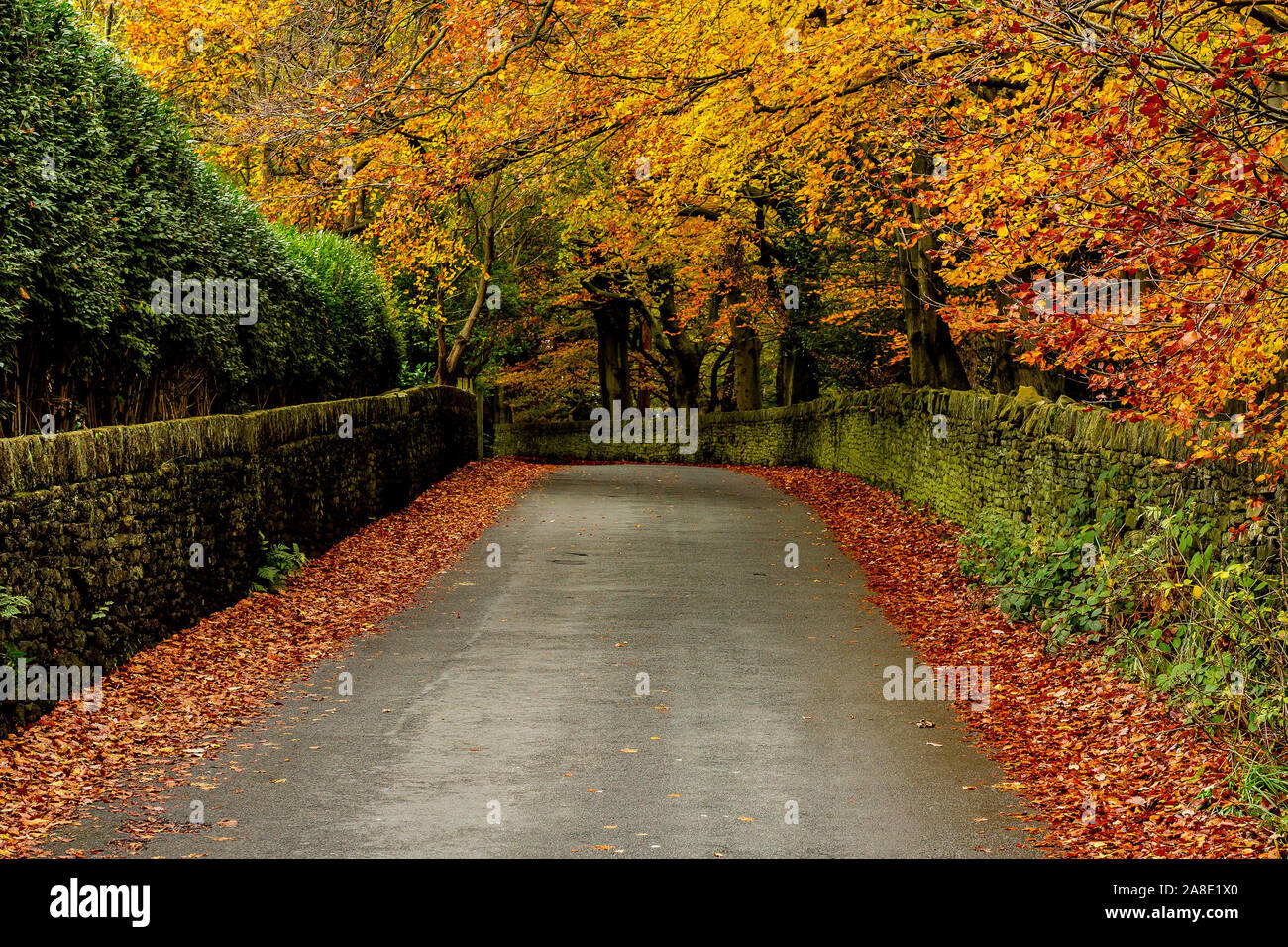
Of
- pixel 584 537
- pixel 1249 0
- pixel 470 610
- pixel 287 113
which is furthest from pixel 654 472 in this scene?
pixel 1249 0

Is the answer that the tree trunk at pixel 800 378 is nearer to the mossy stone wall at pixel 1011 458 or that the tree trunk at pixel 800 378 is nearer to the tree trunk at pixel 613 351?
the mossy stone wall at pixel 1011 458

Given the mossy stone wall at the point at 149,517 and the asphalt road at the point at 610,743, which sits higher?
the mossy stone wall at the point at 149,517

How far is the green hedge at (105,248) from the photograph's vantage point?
9.00 meters

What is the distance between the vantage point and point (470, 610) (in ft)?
42.6

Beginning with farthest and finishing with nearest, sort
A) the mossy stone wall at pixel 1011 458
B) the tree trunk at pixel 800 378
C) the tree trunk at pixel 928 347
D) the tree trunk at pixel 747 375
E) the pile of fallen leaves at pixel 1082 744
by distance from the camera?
the tree trunk at pixel 747 375, the tree trunk at pixel 800 378, the tree trunk at pixel 928 347, the mossy stone wall at pixel 1011 458, the pile of fallen leaves at pixel 1082 744

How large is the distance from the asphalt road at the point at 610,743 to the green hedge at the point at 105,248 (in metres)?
3.42

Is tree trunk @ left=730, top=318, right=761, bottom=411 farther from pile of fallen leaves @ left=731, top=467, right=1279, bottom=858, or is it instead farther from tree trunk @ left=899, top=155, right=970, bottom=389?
pile of fallen leaves @ left=731, top=467, right=1279, bottom=858

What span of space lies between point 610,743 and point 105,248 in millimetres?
6053

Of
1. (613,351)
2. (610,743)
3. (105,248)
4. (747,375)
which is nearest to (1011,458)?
(610,743)

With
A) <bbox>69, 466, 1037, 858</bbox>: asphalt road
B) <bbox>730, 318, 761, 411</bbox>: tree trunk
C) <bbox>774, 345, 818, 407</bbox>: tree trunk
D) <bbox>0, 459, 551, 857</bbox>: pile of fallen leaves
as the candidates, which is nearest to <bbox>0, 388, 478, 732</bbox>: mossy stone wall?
<bbox>0, 459, 551, 857</bbox>: pile of fallen leaves

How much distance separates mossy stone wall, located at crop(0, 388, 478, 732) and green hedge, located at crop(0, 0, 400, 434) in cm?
75

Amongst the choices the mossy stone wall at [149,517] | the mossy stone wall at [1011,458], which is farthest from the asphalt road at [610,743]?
the mossy stone wall at [1011,458]

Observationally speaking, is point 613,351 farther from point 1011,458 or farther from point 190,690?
point 190,690

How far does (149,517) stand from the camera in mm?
10508
